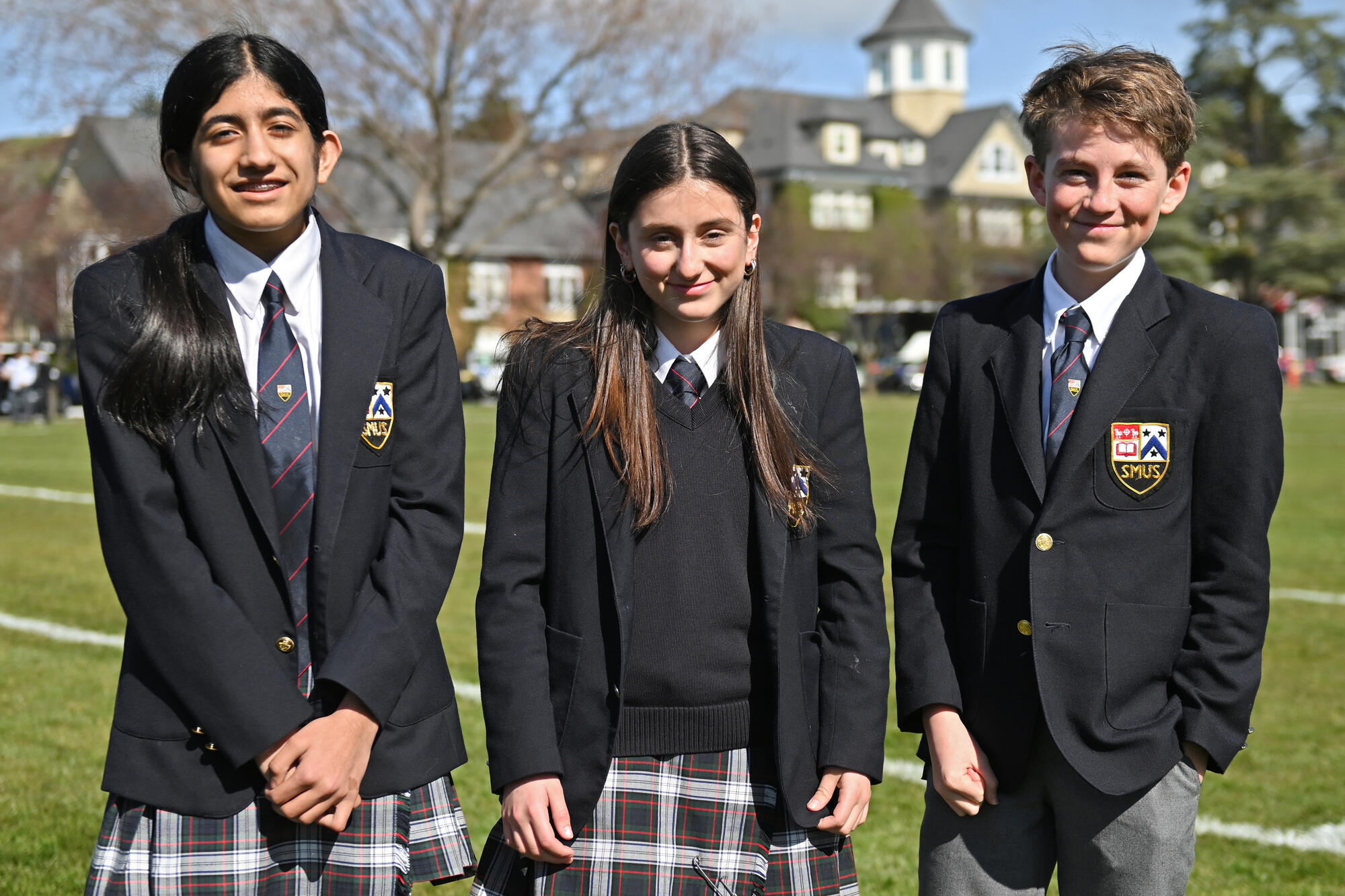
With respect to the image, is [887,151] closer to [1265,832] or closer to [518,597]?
[1265,832]

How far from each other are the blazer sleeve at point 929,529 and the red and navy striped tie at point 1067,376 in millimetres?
196

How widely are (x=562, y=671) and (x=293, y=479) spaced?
0.61 meters

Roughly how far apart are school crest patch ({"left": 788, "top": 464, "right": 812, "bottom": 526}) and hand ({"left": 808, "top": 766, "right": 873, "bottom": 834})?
473mm

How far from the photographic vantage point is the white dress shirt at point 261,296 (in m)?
2.44

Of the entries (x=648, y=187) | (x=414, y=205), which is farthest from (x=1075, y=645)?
(x=414, y=205)

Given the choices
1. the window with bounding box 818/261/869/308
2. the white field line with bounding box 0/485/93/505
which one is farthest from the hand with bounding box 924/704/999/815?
the window with bounding box 818/261/869/308

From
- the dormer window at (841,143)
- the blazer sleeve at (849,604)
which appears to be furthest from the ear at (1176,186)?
the dormer window at (841,143)

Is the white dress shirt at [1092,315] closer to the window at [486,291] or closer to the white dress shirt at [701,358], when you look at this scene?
the white dress shirt at [701,358]

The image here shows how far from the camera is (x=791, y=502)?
258 cm

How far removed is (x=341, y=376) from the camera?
2398 mm

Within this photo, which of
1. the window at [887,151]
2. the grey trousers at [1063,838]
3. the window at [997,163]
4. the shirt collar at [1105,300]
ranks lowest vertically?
the grey trousers at [1063,838]

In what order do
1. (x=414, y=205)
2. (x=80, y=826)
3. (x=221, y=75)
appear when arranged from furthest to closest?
(x=414, y=205) < (x=80, y=826) < (x=221, y=75)

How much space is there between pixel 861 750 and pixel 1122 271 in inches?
42.4

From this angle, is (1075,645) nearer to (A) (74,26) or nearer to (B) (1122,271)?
(B) (1122,271)
